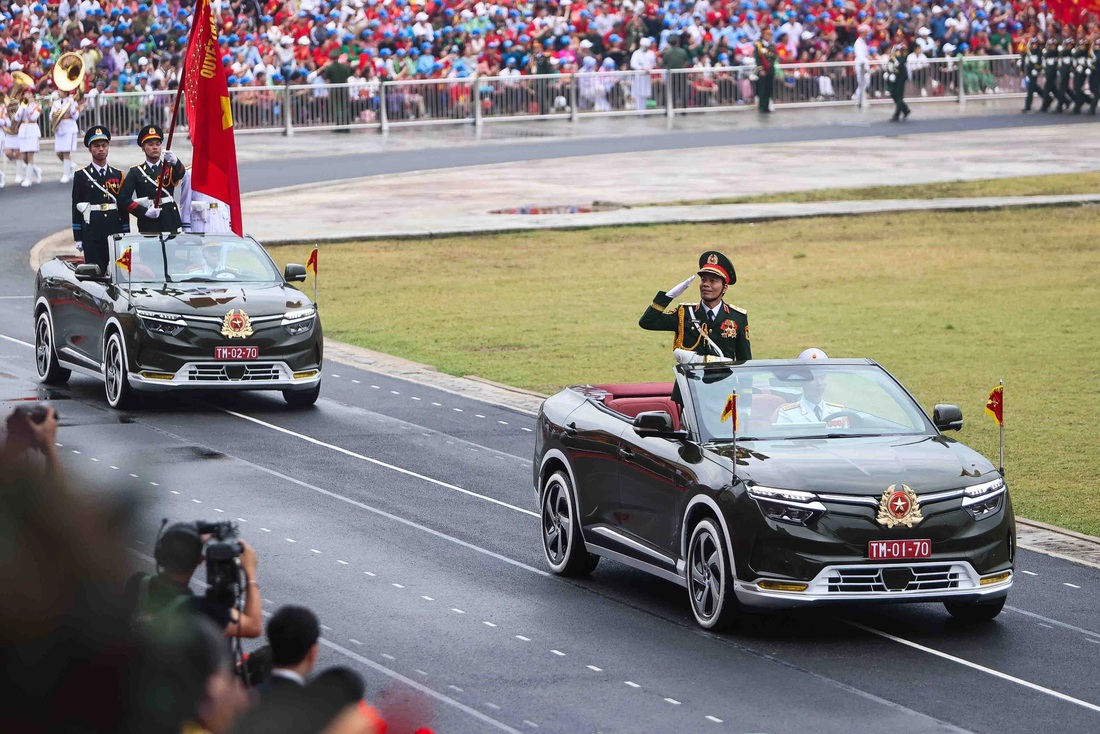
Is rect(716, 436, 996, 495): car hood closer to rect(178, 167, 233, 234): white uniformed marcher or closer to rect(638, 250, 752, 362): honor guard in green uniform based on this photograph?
rect(638, 250, 752, 362): honor guard in green uniform

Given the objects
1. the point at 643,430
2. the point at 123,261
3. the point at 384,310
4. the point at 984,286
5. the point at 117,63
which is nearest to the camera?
the point at 643,430

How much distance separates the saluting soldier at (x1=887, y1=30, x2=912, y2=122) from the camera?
171ft

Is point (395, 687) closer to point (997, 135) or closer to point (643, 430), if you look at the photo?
point (643, 430)

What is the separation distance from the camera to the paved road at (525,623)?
9062 mm

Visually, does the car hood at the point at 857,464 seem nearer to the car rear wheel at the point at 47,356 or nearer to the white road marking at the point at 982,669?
the white road marking at the point at 982,669

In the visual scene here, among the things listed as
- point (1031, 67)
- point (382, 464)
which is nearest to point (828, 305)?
point (382, 464)

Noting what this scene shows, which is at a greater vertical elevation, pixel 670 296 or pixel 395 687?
pixel 670 296

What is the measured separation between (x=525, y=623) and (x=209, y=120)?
11.9 m

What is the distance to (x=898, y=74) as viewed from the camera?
52.7 metres

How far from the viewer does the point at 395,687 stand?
941 cm

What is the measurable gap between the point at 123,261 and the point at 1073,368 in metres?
9.68

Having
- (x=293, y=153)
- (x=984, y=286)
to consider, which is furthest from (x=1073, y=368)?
(x=293, y=153)

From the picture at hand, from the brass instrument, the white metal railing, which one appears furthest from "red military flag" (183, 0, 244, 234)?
the white metal railing

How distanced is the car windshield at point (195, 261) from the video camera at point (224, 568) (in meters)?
12.5
